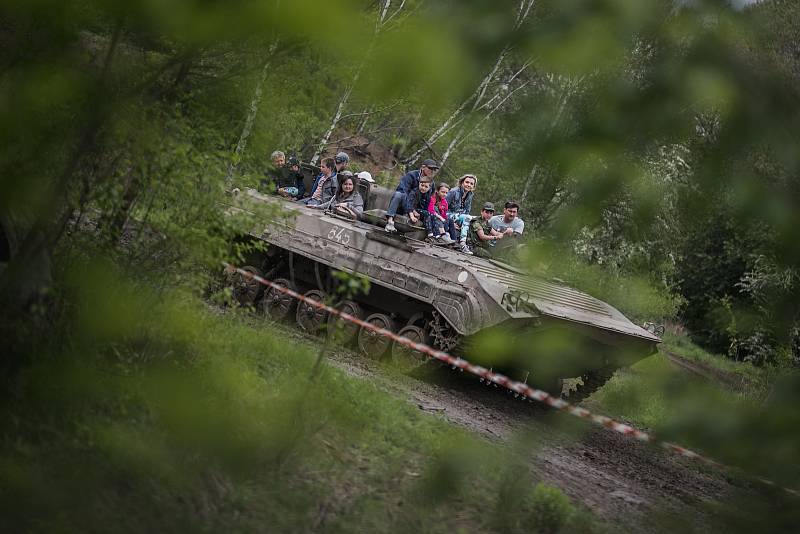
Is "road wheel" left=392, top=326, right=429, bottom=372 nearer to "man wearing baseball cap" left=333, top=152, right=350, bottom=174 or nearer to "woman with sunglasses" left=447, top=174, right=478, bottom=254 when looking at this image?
"woman with sunglasses" left=447, top=174, right=478, bottom=254

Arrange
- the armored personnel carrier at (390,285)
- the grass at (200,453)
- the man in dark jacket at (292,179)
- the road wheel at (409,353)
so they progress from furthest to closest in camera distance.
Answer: the man in dark jacket at (292,179) → the road wheel at (409,353) → the armored personnel carrier at (390,285) → the grass at (200,453)

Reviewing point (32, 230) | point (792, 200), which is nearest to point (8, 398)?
point (32, 230)

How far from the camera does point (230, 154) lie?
19.8 ft

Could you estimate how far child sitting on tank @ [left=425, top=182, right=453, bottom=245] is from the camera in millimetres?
12500

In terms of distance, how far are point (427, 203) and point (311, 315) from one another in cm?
217

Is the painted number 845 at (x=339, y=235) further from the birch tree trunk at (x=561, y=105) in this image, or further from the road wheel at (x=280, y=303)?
the birch tree trunk at (x=561, y=105)

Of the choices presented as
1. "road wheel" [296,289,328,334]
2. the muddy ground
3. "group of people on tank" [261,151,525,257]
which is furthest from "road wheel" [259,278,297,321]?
the muddy ground

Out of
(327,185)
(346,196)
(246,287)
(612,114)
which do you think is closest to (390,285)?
(346,196)

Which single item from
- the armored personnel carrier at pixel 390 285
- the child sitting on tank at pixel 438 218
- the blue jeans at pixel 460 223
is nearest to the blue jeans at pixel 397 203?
the armored personnel carrier at pixel 390 285

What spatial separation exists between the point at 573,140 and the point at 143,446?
238 cm

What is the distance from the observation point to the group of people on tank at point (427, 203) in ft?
40.3

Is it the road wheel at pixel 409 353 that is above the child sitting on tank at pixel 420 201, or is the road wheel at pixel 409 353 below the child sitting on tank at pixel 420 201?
below

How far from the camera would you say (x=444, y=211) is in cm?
1294

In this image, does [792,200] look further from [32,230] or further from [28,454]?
[28,454]
